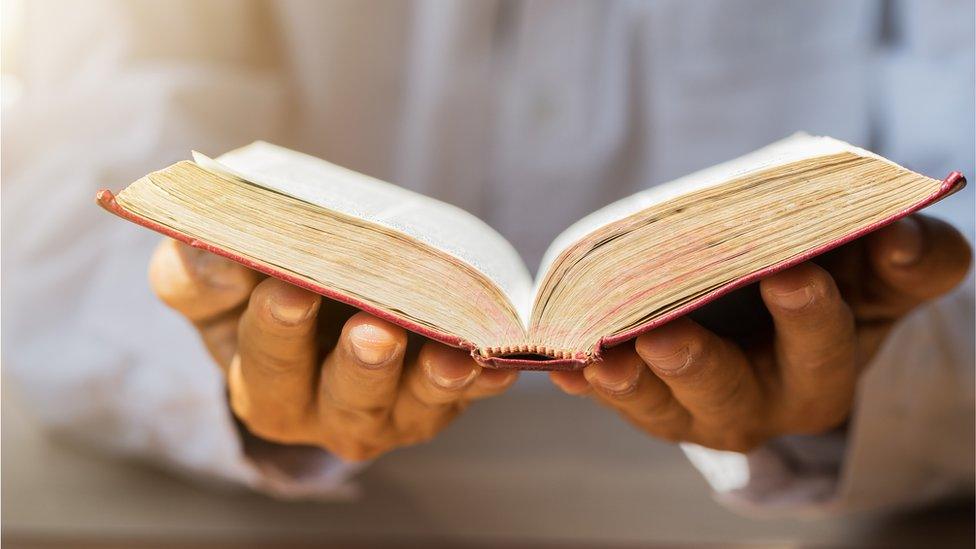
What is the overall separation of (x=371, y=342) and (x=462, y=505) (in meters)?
0.50

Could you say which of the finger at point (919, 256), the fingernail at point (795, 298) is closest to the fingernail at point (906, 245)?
the finger at point (919, 256)

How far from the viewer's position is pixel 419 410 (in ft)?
2.14

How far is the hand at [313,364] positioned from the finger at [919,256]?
0.28 metres

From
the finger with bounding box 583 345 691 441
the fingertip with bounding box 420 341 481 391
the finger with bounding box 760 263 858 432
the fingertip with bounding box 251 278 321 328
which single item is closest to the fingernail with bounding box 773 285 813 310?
the finger with bounding box 760 263 858 432

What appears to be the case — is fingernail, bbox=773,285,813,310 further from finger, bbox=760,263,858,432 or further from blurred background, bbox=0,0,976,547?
blurred background, bbox=0,0,976,547

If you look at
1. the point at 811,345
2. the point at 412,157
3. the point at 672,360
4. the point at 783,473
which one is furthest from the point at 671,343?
the point at 412,157

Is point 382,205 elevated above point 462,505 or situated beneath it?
elevated above

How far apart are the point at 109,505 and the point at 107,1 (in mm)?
628

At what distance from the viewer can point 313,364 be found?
0.65m

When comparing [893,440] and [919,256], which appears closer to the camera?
[919,256]

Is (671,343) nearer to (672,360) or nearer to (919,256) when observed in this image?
(672,360)

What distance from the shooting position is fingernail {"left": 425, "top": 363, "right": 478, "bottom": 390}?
0.56m

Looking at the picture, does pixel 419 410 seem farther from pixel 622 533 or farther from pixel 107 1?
pixel 107 1

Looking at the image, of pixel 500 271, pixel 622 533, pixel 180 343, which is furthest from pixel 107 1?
pixel 622 533
